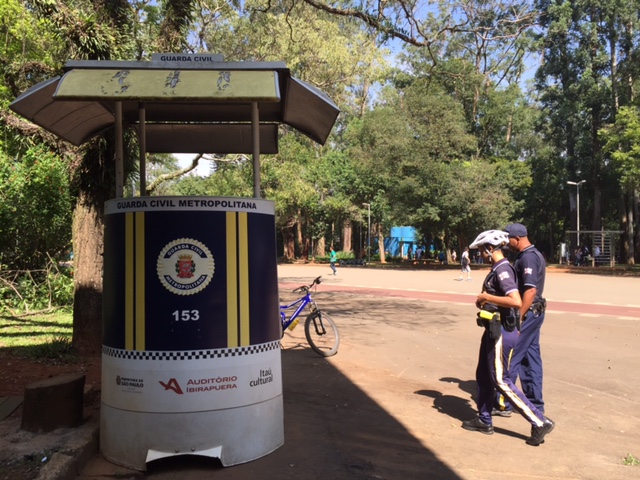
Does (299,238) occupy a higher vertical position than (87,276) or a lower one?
higher

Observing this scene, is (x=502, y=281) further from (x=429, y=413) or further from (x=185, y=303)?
(x=185, y=303)

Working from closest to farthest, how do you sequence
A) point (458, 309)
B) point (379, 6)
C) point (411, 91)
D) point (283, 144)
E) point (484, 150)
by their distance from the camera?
point (379, 6)
point (458, 309)
point (283, 144)
point (411, 91)
point (484, 150)

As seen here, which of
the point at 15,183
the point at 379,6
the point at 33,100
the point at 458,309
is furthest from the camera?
the point at 458,309

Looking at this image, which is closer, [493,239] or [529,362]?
[493,239]

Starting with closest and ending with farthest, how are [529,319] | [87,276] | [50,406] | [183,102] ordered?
[183,102] < [50,406] < [529,319] < [87,276]

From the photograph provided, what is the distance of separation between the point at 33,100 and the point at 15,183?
8.13 m

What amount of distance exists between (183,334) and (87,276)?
156 inches

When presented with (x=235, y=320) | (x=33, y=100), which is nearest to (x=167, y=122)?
(x=33, y=100)

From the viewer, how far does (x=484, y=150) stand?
4800 cm

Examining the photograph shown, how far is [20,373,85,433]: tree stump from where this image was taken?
14.9ft

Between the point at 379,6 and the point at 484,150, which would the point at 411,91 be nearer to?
the point at 484,150

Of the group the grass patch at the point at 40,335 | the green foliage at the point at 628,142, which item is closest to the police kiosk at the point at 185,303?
the grass patch at the point at 40,335

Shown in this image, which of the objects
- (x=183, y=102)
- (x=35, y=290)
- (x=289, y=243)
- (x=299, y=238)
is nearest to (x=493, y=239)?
(x=183, y=102)

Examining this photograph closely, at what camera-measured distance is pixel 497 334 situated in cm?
470
